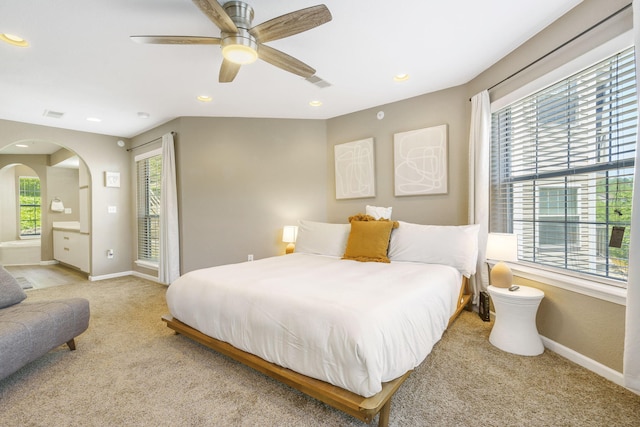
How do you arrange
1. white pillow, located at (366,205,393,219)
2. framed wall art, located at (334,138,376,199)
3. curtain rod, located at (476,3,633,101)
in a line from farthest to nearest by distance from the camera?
1. framed wall art, located at (334,138,376,199)
2. white pillow, located at (366,205,393,219)
3. curtain rod, located at (476,3,633,101)

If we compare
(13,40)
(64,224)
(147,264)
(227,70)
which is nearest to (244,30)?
(227,70)

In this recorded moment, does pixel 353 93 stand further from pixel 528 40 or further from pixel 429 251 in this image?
pixel 429 251

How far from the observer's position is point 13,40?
225 cm

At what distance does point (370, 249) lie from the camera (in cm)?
294

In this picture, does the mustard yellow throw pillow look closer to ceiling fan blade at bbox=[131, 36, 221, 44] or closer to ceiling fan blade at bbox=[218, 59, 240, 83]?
ceiling fan blade at bbox=[218, 59, 240, 83]

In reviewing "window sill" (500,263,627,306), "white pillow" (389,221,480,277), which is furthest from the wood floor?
"window sill" (500,263,627,306)

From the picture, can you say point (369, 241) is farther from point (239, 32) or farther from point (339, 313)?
point (239, 32)

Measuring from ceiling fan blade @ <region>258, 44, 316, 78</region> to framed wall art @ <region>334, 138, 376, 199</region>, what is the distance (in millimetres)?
1809

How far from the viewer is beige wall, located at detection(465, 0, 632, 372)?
1789 millimetres

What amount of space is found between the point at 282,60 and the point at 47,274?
6287 millimetres

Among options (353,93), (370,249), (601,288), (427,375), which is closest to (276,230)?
(370,249)

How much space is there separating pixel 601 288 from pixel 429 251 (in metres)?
1.21

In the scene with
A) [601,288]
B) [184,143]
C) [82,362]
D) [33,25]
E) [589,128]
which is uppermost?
[33,25]

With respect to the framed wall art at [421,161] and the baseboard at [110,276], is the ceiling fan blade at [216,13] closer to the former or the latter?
the framed wall art at [421,161]
